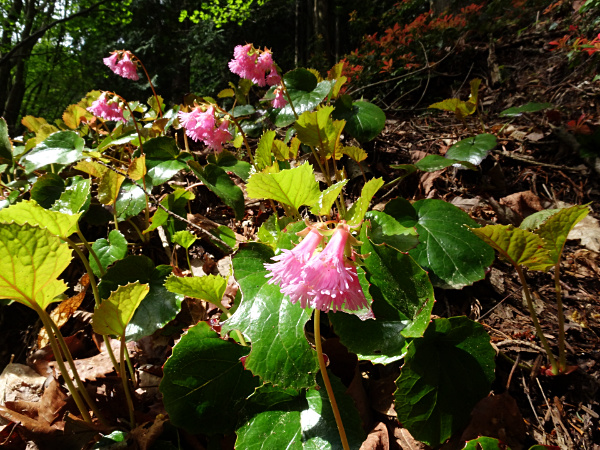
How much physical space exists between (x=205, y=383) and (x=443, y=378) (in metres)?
0.63

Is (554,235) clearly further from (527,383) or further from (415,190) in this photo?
(415,190)

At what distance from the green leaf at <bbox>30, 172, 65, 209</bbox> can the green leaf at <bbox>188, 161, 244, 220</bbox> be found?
78 centimetres

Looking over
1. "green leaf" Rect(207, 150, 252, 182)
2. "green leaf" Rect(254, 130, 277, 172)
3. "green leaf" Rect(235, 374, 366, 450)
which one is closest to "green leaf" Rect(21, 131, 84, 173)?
"green leaf" Rect(207, 150, 252, 182)

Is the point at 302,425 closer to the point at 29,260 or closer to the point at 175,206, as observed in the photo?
the point at 29,260

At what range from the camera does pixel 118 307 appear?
82 cm

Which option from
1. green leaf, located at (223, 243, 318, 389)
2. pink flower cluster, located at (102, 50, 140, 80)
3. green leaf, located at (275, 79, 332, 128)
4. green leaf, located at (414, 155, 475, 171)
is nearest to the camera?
green leaf, located at (223, 243, 318, 389)

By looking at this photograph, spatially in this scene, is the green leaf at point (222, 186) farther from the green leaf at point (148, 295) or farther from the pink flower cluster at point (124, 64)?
the pink flower cluster at point (124, 64)

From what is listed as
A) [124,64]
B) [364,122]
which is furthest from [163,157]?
[364,122]

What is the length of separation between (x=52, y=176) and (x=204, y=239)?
32.5 inches

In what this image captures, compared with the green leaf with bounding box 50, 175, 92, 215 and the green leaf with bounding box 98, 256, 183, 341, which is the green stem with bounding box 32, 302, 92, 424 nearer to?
the green leaf with bounding box 98, 256, 183, 341

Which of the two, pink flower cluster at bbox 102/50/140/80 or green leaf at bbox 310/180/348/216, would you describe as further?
pink flower cluster at bbox 102/50/140/80

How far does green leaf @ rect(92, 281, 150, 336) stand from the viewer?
Answer: 2.61ft

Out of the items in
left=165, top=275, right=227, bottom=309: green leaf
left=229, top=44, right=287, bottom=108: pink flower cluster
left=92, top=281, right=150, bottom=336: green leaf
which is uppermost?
left=229, top=44, right=287, bottom=108: pink flower cluster

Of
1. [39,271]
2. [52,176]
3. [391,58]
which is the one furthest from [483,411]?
[391,58]
